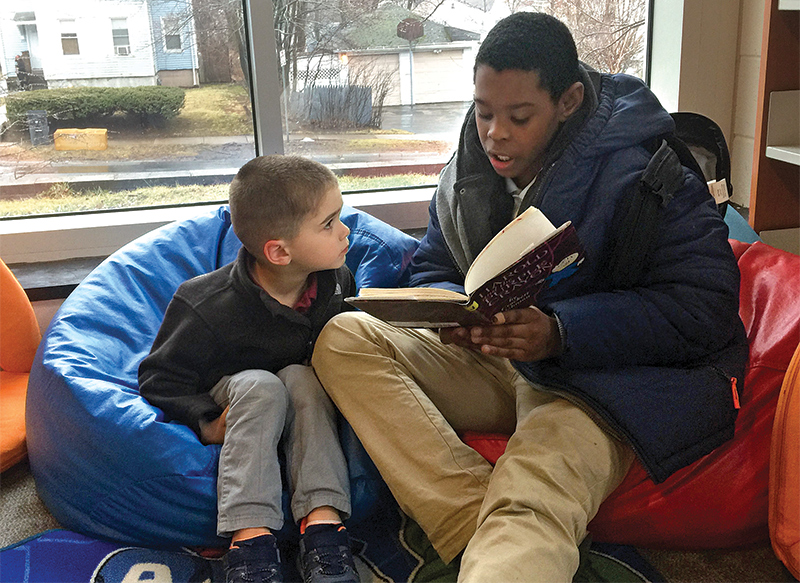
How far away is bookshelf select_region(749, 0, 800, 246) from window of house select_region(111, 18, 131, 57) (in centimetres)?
160

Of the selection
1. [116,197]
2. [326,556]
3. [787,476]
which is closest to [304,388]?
[326,556]

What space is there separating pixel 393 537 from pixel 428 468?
0.62 ft

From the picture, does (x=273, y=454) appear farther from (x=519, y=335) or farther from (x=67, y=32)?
(x=67, y=32)

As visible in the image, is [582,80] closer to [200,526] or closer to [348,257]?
[348,257]

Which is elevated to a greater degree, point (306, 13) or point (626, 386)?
point (306, 13)

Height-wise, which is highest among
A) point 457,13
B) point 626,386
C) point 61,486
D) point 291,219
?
point 457,13

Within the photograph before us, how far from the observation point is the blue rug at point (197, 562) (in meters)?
1.29

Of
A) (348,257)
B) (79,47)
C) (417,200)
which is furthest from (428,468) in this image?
(79,47)

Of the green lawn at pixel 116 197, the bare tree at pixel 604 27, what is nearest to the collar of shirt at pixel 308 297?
the green lawn at pixel 116 197

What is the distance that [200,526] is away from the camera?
1354 millimetres

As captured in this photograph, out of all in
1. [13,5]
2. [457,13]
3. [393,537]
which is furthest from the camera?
[457,13]

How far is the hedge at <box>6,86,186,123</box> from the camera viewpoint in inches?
82.7

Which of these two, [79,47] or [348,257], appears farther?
[79,47]

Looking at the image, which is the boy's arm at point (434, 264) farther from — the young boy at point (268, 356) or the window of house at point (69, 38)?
the window of house at point (69, 38)
